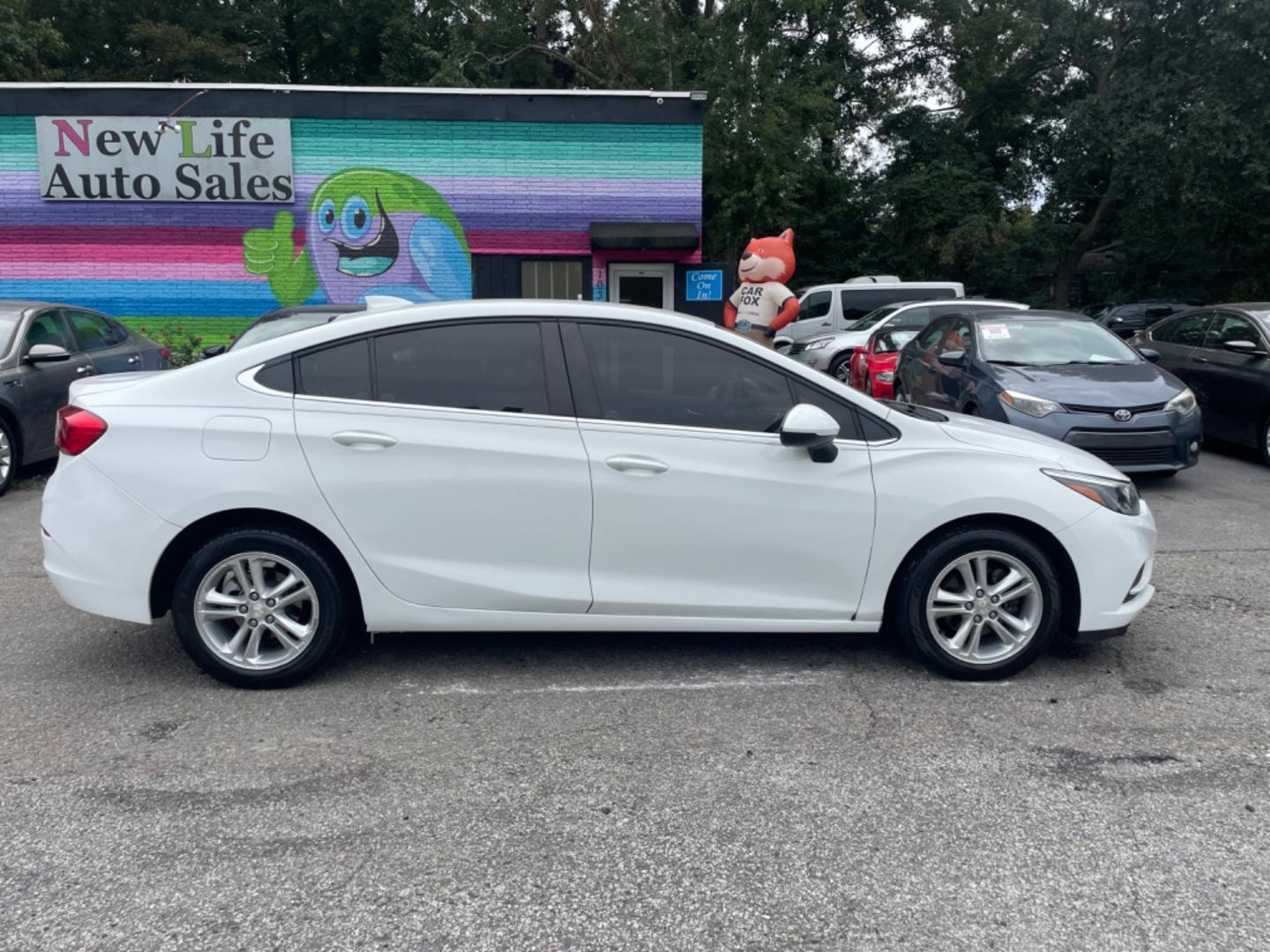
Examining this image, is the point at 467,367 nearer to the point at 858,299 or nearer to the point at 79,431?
the point at 79,431

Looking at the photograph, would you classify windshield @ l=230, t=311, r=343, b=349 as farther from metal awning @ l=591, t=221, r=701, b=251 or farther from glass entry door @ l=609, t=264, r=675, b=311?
glass entry door @ l=609, t=264, r=675, b=311

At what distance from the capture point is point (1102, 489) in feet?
15.3

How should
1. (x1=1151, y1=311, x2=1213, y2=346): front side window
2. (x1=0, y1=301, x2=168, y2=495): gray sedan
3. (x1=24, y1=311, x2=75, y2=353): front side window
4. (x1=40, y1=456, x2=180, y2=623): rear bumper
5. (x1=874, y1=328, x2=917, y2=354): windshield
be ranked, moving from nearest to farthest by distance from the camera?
(x1=40, y1=456, x2=180, y2=623): rear bumper
(x1=0, y1=301, x2=168, y2=495): gray sedan
(x1=24, y1=311, x2=75, y2=353): front side window
(x1=1151, y1=311, x2=1213, y2=346): front side window
(x1=874, y1=328, x2=917, y2=354): windshield

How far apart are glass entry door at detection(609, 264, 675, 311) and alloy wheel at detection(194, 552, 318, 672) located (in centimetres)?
1320

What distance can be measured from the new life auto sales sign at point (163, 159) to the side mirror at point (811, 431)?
14.3 meters

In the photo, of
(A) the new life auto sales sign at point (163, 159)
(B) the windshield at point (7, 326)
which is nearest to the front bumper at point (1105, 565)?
(B) the windshield at point (7, 326)

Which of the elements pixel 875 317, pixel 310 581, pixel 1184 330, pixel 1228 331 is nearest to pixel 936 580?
pixel 310 581

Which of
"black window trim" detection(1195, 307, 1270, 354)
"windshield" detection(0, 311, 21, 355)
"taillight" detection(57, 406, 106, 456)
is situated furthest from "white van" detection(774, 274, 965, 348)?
"taillight" detection(57, 406, 106, 456)

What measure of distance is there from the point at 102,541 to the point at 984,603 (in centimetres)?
369

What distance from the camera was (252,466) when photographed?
429 centimetres

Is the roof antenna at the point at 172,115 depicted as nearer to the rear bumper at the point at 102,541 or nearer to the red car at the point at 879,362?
the red car at the point at 879,362

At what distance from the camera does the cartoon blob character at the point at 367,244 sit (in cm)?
1678

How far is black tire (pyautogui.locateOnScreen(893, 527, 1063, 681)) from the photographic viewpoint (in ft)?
14.8

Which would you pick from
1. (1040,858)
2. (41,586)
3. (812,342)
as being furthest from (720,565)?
(812,342)
